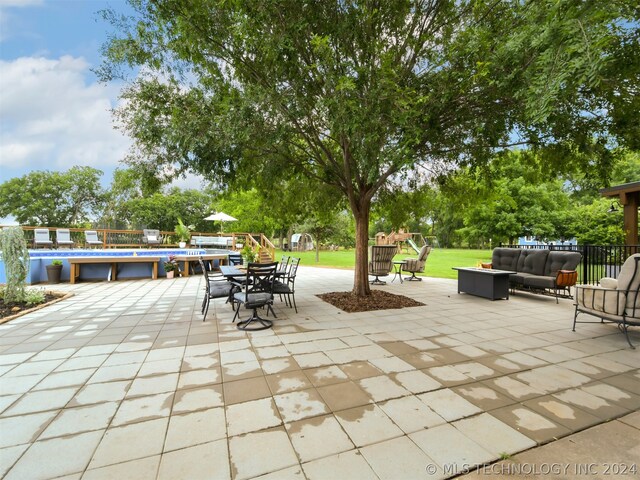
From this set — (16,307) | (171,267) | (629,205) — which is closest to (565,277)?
(629,205)

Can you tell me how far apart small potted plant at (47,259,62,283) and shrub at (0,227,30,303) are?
3746 mm

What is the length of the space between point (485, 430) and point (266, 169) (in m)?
5.65

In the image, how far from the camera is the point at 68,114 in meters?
11.4

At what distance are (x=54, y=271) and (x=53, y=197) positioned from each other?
23269 millimetres

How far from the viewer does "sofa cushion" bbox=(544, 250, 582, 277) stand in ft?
20.2

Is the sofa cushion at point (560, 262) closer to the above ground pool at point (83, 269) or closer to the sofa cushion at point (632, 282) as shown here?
the sofa cushion at point (632, 282)

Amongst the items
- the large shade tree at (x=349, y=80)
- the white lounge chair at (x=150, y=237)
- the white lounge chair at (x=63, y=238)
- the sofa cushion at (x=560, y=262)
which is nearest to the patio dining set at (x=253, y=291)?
the large shade tree at (x=349, y=80)

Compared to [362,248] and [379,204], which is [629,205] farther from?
[362,248]

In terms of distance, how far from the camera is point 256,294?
16.3 ft

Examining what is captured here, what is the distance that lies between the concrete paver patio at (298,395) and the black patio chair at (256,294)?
0.80 ft

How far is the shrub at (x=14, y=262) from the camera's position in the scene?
231 inches

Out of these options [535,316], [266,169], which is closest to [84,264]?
[266,169]

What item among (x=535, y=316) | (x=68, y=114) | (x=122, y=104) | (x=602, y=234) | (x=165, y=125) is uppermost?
(x=68, y=114)

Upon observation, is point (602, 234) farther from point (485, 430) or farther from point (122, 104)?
point (122, 104)
